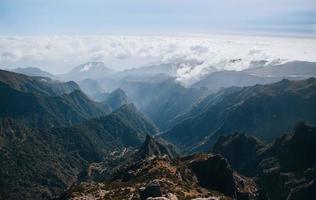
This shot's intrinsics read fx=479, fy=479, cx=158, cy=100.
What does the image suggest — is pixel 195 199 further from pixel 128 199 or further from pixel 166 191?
pixel 128 199

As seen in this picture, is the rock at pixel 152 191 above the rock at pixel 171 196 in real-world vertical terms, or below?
above

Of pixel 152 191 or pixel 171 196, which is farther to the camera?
pixel 171 196

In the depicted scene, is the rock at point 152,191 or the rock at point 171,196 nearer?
the rock at point 152,191

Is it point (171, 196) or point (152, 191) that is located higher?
point (152, 191)

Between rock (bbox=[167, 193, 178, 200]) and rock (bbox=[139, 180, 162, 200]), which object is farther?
rock (bbox=[167, 193, 178, 200])

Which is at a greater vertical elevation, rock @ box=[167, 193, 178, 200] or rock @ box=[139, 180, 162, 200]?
rock @ box=[139, 180, 162, 200]

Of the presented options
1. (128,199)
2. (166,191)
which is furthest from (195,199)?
(128,199)

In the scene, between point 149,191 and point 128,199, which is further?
point 128,199

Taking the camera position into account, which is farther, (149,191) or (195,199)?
(195,199)
